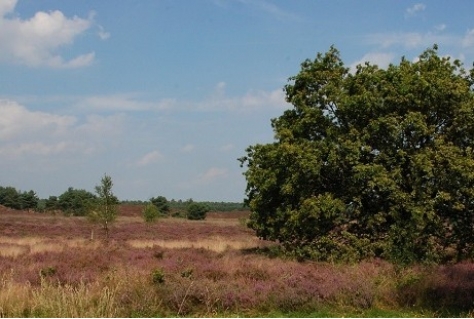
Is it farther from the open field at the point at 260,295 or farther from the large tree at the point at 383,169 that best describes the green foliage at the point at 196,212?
the open field at the point at 260,295

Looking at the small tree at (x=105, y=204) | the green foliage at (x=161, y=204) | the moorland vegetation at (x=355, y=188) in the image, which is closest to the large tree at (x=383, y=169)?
the moorland vegetation at (x=355, y=188)

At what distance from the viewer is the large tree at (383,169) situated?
20.0 metres

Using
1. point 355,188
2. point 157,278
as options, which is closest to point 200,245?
point 355,188

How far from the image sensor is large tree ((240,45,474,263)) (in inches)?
788

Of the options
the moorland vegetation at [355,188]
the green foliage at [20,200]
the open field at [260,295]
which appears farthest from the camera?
the green foliage at [20,200]

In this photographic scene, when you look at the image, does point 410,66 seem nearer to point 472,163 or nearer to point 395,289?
point 472,163

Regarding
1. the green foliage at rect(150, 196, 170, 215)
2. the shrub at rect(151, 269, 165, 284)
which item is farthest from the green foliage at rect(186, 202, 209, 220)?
the shrub at rect(151, 269, 165, 284)

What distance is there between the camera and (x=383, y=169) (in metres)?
20.0

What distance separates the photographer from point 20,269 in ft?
60.8

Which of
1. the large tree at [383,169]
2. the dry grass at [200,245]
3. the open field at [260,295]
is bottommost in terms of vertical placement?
the dry grass at [200,245]

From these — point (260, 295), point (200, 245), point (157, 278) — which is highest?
point (157, 278)

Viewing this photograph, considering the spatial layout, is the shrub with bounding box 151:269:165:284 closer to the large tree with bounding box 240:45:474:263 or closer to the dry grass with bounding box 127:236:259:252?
the large tree with bounding box 240:45:474:263

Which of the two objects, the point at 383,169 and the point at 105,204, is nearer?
Result: the point at 383,169

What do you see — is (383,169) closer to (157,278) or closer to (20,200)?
(157,278)
